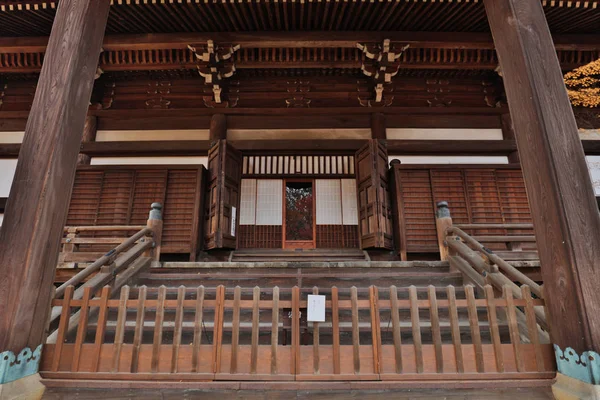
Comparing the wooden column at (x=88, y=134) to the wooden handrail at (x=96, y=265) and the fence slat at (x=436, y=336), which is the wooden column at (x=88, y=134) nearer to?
the wooden handrail at (x=96, y=265)

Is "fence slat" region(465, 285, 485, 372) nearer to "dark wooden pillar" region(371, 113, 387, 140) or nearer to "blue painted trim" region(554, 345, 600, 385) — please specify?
"blue painted trim" region(554, 345, 600, 385)

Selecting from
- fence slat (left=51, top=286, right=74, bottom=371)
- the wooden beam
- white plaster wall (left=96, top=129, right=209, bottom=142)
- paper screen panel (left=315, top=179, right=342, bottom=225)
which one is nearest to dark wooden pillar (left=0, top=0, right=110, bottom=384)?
fence slat (left=51, top=286, right=74, bottom=371)

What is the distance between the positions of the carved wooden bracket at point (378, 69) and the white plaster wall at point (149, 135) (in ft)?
12.8

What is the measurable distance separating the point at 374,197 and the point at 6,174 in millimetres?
8206

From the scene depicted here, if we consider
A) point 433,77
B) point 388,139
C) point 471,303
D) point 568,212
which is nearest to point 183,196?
point 388,139

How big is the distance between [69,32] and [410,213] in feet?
19.2

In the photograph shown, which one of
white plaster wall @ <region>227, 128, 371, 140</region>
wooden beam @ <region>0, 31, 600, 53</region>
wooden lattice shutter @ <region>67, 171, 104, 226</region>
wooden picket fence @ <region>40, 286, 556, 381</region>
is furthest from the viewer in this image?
white plaster wall @ <region>227, 128, 371, 140</region>

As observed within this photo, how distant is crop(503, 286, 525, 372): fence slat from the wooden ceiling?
5.00m

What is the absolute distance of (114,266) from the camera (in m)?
3.43

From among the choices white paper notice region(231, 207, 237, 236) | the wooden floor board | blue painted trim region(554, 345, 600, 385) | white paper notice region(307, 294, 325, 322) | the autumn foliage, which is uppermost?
the autumn foliage

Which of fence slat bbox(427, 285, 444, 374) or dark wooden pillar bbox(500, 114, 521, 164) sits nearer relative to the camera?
fence slat bbox(427, 285, 444, 374)

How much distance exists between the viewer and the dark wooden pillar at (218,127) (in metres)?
6.57

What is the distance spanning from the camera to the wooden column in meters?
6.48

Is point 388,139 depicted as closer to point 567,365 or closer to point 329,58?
point 329,58
